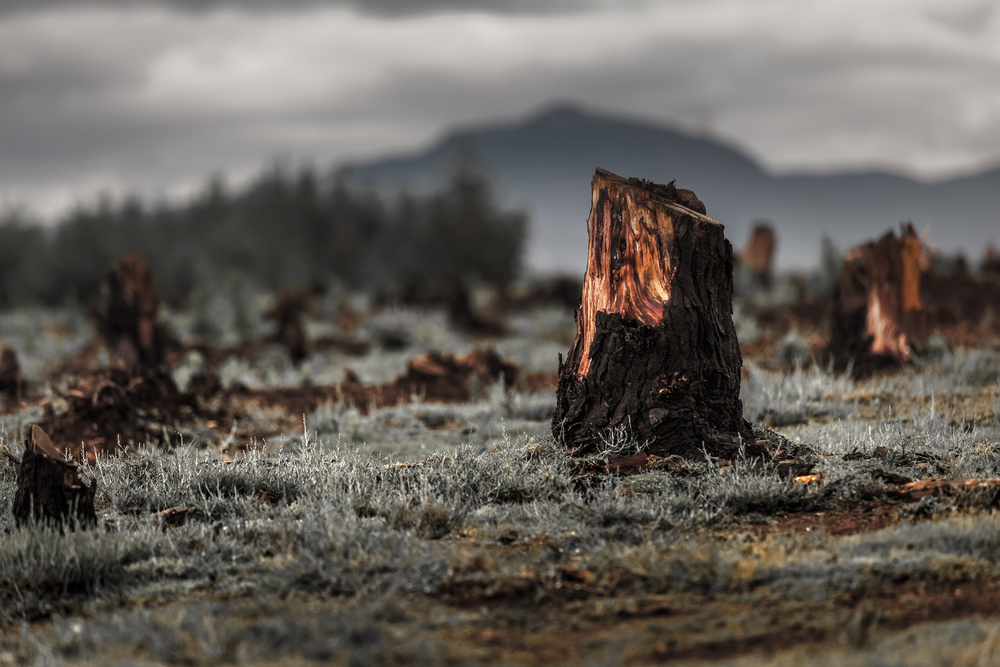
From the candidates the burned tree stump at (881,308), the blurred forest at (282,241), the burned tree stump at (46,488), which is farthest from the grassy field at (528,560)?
the blurred forest at (282,241)

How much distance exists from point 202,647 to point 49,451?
1.82m

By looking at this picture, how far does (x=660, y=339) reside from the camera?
15.5ft

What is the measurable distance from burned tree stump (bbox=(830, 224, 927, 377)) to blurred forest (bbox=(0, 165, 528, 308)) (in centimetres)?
1140

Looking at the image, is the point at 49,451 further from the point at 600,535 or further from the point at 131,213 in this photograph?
the point at 131,213

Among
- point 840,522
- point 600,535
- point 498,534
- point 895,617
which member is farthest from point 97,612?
→ point 840,522

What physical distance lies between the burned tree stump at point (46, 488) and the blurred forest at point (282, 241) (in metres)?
11.3

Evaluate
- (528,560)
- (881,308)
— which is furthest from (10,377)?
(881,308)

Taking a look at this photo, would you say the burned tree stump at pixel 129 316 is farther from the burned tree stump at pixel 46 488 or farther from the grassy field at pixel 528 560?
the burned tree stump at pixel 46 488

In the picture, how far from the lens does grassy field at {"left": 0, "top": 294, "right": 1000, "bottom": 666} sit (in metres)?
2.68

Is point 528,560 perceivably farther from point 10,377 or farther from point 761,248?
point 761,248

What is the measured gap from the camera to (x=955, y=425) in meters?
5.82

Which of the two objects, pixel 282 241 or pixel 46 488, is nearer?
pixel 46 488

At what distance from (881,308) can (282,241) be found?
40.0 metres

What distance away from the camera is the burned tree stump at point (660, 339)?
4.72 metres
